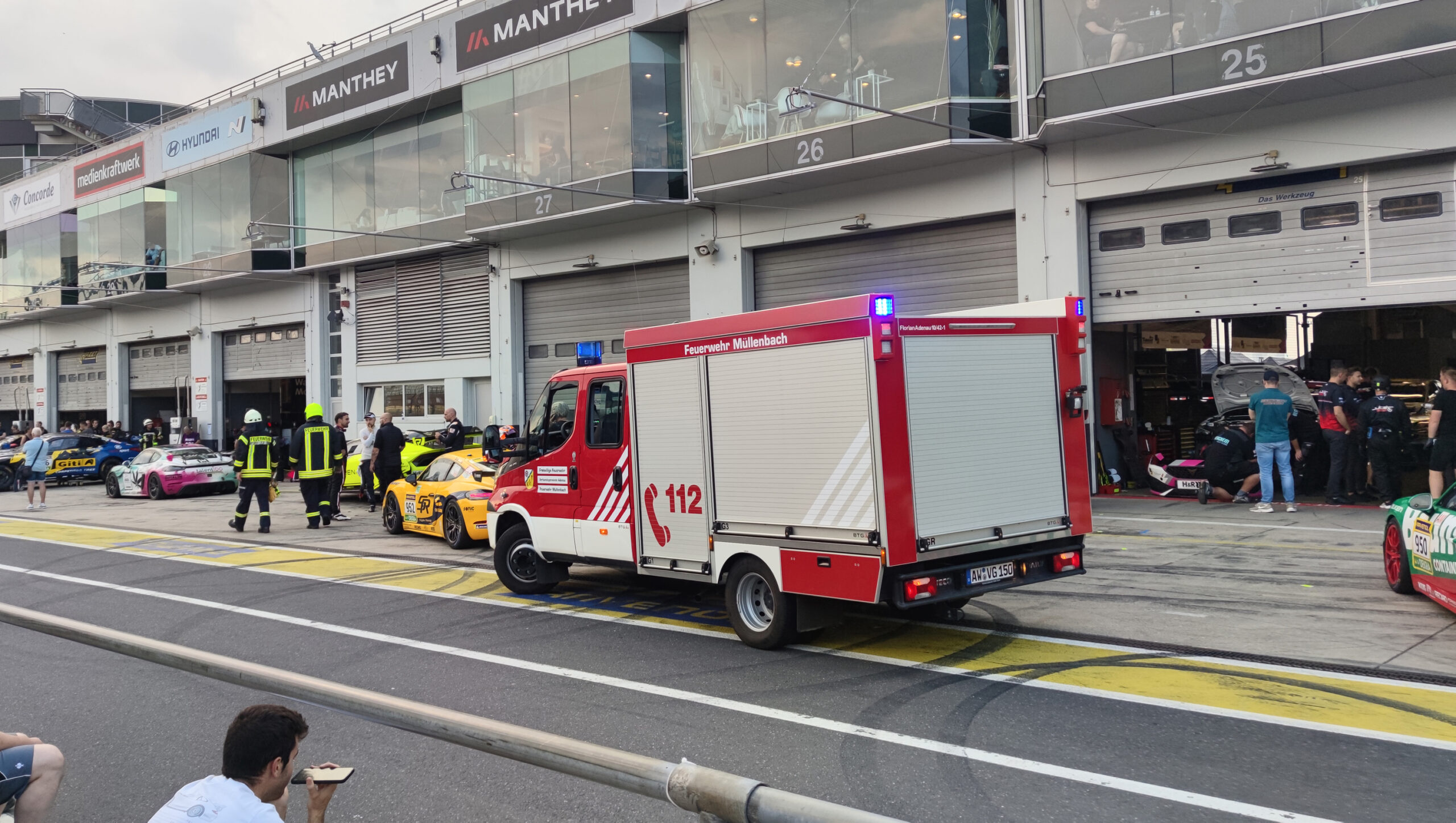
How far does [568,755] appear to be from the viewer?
2328 millimetres

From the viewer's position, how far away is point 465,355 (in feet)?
→ 85.5

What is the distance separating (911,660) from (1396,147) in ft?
36.6

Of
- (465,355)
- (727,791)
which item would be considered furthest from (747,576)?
(465,355)

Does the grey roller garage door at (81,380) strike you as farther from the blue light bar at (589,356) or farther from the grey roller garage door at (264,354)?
the blue light bar at (589,356)

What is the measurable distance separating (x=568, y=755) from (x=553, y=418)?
7166 mm

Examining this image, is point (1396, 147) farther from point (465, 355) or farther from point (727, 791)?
point (465, 355)

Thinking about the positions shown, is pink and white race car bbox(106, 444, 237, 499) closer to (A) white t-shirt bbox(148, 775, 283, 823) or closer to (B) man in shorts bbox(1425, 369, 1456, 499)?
(A) white t-shirt bbox(148, 775, 283, 823)

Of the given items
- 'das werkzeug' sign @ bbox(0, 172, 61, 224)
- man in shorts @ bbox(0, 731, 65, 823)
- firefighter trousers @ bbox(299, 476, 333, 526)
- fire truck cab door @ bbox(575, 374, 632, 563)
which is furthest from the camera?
'das werkzeug' sign @ bbox(0, 172, 61, 224)

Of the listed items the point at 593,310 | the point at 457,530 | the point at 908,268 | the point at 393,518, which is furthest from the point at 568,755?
the point at 593,310

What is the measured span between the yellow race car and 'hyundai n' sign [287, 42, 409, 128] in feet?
49.5

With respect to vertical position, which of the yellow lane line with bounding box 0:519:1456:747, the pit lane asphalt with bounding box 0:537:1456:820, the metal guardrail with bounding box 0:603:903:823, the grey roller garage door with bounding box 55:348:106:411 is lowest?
the pit lane asphalt with bounding box 0:537:1456:820

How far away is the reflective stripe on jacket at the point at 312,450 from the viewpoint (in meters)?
16.1

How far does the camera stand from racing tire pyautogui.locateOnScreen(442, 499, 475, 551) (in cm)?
1338

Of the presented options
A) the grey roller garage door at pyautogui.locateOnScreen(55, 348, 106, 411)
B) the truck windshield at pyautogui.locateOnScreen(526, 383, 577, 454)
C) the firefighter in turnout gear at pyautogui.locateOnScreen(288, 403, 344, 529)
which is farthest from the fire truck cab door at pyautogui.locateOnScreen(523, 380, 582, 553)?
the grey roller garage door at pyautogui.locateOnScreen(55, 348, 106, 411)
